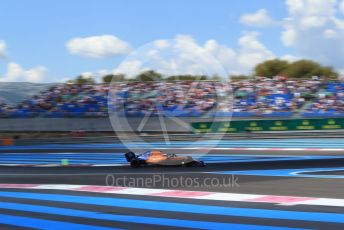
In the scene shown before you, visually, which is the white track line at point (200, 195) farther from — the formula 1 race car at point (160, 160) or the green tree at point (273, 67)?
the green tree at point (273, 67)

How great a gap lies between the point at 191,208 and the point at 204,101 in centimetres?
2253

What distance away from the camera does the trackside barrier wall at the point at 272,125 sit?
101 ft

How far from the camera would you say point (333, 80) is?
35125 mm

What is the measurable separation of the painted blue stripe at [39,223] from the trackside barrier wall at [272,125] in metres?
23.7

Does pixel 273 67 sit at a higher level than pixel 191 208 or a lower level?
higher

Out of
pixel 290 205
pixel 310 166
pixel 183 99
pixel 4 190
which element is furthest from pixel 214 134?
pixel 290 205

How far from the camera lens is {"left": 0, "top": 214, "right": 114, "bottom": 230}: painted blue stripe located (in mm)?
6442

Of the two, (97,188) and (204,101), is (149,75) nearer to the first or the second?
(97,188)

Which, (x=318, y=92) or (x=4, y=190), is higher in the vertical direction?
(x=318, y=92)

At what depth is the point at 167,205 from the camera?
26.5 feet

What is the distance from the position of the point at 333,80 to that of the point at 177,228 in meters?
30.8

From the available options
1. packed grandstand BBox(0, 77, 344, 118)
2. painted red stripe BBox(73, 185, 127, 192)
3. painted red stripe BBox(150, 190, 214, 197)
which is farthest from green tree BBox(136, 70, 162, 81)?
packed grandstand BBox(0, 77, 344, 118)

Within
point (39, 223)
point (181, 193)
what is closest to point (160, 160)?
point (181, 193)

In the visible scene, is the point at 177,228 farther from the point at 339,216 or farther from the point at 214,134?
the point at 214,134
